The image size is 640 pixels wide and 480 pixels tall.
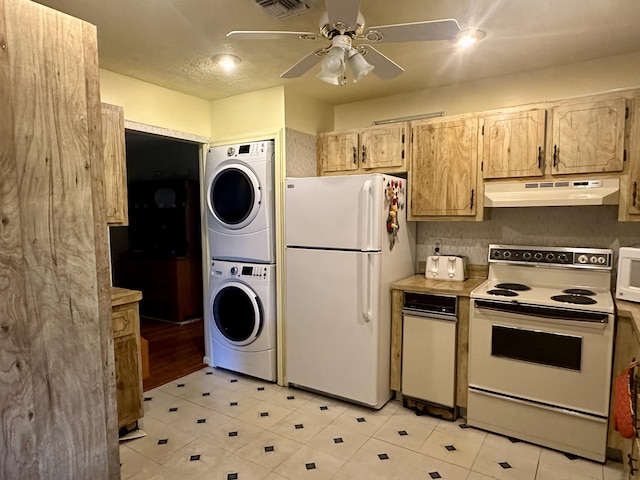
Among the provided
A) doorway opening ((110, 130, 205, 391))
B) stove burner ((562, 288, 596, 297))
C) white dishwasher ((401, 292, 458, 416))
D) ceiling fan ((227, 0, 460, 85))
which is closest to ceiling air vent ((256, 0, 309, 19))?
Result: ceiling fan ((227, 0, 460, 85))

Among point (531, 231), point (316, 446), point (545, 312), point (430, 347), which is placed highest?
point (531, 231)

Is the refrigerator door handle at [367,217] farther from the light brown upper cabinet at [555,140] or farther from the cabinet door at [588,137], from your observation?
the cabinet door at [588,137]

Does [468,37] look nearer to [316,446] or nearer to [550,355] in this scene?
[550,355]

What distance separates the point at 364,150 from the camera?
11.0 feet

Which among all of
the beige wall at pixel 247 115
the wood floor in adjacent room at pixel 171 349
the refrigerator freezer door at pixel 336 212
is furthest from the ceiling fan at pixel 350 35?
the wood floor in adjacent room at pixel 171 349

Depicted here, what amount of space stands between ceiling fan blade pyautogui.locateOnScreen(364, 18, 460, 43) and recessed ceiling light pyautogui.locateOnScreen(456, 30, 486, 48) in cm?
63

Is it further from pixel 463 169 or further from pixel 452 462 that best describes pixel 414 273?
pixel 452 462

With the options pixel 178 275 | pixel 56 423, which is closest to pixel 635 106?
pixel 56 423

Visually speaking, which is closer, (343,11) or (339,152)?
(343,11)

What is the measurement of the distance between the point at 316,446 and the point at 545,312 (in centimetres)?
162

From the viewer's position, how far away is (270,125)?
3305mm

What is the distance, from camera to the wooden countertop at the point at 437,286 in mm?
2732

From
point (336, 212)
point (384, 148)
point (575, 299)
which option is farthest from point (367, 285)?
point (575, 299)

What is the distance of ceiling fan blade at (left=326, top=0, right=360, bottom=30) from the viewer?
1505 mm
